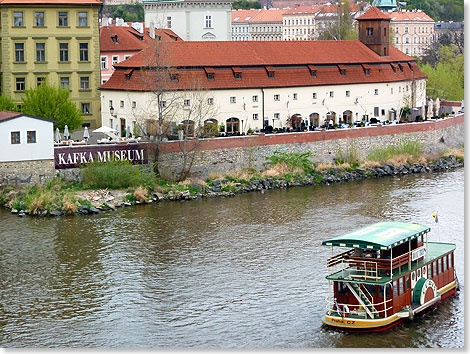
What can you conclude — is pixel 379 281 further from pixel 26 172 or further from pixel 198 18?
pixel 198 18

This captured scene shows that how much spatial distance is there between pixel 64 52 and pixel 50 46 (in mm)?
853

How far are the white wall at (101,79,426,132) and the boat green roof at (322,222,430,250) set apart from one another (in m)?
19.5

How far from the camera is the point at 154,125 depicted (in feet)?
140

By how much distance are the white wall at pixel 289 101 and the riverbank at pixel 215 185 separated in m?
4.11

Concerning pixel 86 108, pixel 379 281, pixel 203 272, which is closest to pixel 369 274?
pixel 379 281

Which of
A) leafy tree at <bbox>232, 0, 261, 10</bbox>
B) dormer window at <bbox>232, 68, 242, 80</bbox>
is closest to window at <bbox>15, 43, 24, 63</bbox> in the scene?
dormer window at <bbox>232, 68, 242, 80</bbox>

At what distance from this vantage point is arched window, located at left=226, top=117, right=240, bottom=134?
155 ft

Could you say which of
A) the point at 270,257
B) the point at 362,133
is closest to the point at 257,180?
the point at 362,133

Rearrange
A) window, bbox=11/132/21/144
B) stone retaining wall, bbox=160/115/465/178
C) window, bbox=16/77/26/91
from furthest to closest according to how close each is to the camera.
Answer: window, bbox=16/77/26/91 → stone retaining wall, bbox=160/115/465/178 → window, bbox=11/132/21/144

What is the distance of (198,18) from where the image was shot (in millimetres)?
67250

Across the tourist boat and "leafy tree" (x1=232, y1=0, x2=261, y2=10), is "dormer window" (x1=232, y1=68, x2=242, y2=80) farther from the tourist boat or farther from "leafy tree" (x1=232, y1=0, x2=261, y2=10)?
"leafy tree" (x1=232, y1=0, x2=261, y2=10)

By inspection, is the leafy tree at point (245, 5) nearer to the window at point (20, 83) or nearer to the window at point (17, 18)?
the window at point (20, 83)

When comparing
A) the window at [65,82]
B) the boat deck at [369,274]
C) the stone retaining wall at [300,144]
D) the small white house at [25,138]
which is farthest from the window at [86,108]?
the boat deck at [369,274]

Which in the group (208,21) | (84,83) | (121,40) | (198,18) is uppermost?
(198,18)
